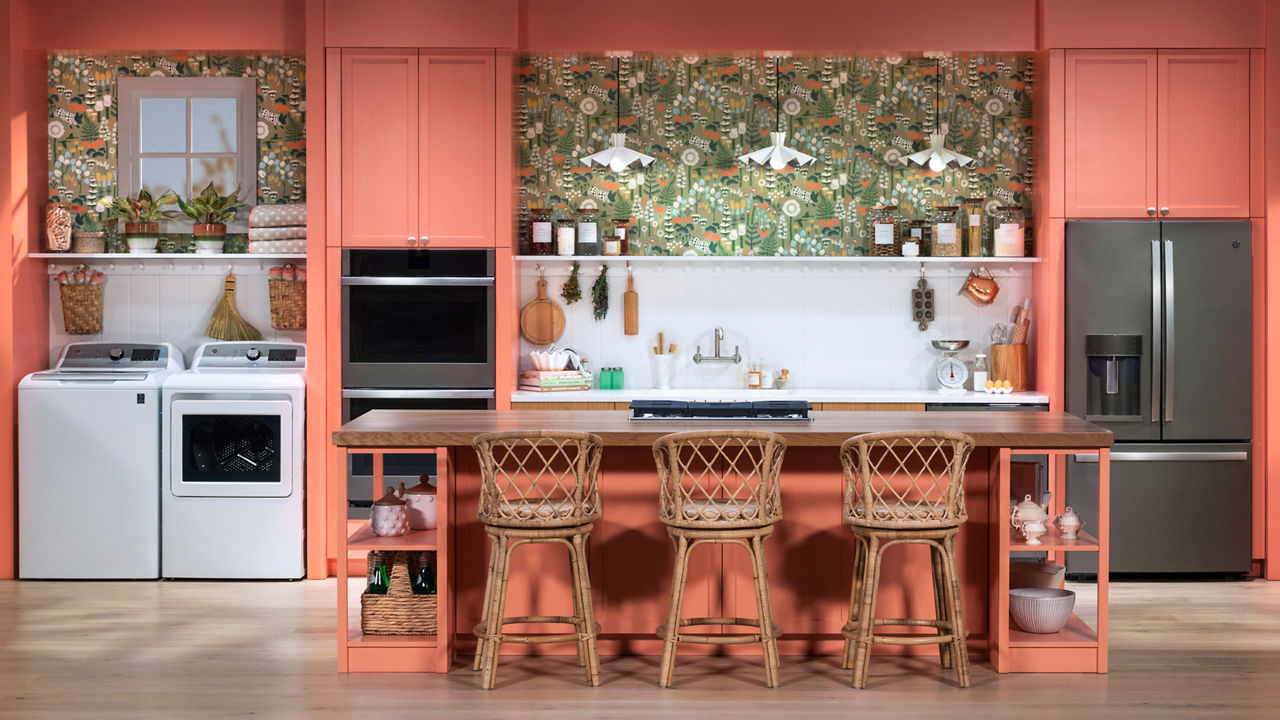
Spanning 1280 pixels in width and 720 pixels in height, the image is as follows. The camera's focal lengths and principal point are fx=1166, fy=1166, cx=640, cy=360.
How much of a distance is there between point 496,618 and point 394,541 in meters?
0.46

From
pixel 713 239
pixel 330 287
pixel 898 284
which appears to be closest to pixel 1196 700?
pixel 898 284

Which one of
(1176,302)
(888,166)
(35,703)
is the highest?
(888,166)

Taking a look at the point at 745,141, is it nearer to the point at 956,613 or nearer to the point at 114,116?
the point at 956,613

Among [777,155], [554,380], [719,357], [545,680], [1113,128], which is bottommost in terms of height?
[545,680]

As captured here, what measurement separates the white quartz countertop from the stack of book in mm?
55

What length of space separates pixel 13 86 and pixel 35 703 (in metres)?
3.25

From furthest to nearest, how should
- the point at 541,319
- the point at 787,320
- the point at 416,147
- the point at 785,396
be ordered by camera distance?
the point at 787,320 < the point at 541,319 < the point at 785,396 < the point at 416,147

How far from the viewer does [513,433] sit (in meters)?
3.64

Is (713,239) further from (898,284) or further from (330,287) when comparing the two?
(330,287)

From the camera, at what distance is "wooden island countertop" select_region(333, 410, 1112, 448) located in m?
3.81

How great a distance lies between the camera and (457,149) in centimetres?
556

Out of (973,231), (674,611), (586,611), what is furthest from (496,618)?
(973,231)

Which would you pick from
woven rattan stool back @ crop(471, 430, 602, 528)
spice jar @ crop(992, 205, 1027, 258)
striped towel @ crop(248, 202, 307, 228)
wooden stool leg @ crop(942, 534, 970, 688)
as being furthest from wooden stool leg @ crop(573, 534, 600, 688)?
spice jar @ crop(992, 205, 1027, 258)

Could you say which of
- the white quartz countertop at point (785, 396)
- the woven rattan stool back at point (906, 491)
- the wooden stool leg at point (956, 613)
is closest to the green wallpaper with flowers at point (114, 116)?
the white quartz countertop at point (785, 396)
